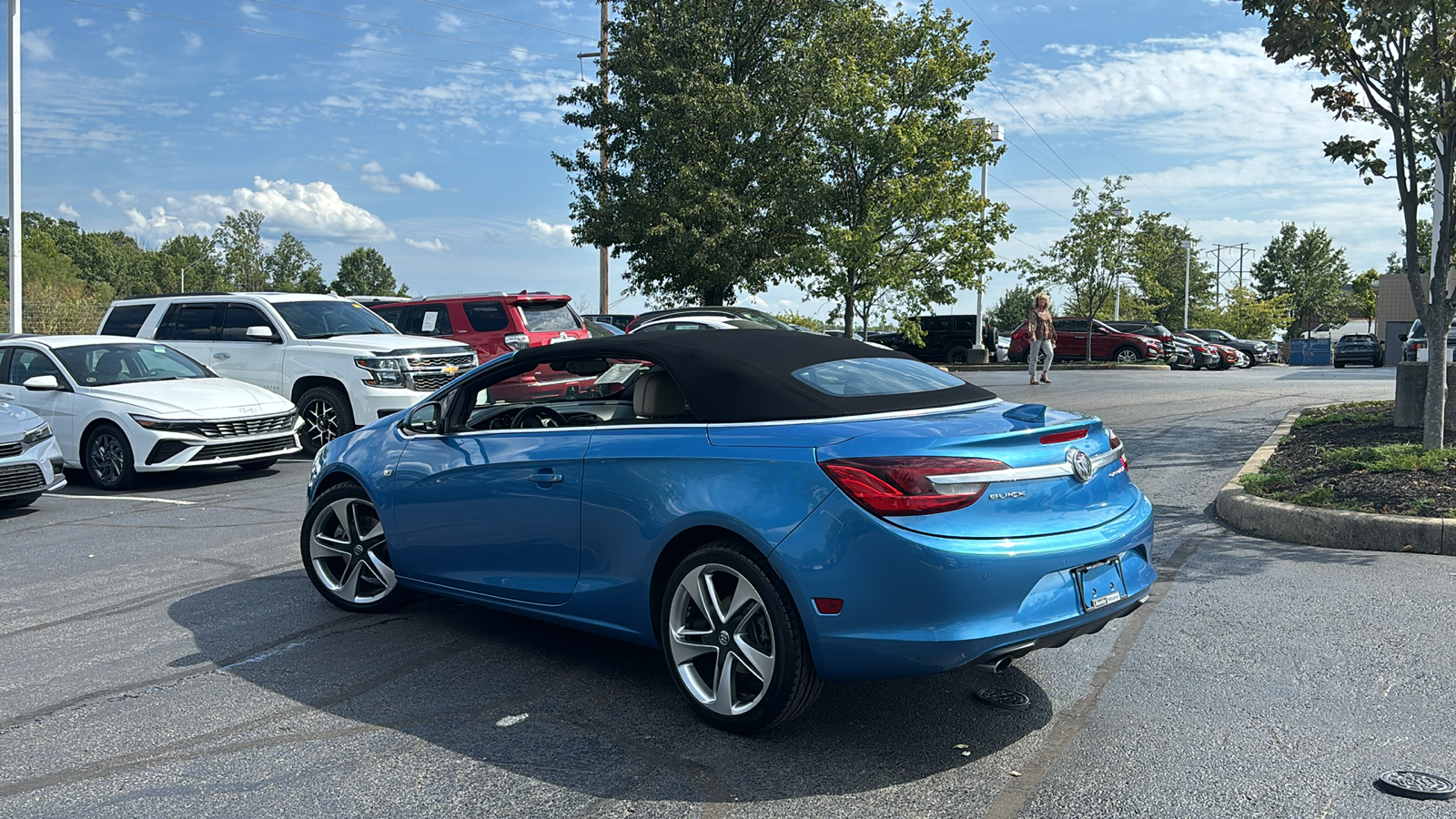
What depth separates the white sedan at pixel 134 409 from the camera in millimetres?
10672

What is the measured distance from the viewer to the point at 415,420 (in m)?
5.61

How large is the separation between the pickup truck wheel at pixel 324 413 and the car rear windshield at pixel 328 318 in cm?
93

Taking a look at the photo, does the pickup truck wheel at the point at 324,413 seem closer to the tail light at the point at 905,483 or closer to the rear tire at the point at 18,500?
the rear tire at the point at 18,500

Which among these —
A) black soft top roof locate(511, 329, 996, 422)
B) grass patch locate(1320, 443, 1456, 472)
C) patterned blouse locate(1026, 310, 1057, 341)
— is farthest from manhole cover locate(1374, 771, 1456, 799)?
patterned blouse locate(1026, 310, 1057, 341)

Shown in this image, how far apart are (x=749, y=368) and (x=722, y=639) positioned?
42.0 inches

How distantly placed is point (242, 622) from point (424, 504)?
1292 millimetres

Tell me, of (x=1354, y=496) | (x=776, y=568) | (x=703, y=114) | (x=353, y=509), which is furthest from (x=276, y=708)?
(x=703, y=114)

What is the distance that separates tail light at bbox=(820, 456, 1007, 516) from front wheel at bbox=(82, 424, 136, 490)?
9.24 m

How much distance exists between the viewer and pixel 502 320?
15672mm

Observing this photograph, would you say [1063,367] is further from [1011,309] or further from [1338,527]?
[1011,309]

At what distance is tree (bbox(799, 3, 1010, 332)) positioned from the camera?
2977 cm

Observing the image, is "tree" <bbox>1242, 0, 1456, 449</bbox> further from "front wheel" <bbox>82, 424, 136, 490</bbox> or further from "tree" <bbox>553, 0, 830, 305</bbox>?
"tree" <bbox>553, 0, 830, 305</bbox>

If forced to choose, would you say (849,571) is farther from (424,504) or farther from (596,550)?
(424,504)

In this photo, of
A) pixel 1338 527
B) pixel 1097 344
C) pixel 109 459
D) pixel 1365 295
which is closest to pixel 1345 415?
pixel 1338 527
